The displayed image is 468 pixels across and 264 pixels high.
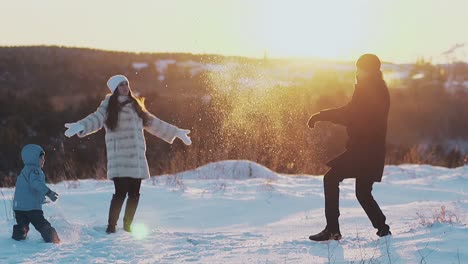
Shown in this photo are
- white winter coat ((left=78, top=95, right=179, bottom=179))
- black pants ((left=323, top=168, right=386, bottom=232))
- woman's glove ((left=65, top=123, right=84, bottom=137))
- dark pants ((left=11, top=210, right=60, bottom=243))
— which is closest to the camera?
black pants ((left=323, top=168, right=386, bottom=232))

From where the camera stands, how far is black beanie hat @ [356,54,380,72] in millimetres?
5324

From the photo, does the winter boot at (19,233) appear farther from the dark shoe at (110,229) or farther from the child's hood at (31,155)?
the dark shoe at (110,229)

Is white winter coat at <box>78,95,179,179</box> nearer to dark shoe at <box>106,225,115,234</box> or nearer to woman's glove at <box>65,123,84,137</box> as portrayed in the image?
woman's glove at <box>65,123,84,137</box>

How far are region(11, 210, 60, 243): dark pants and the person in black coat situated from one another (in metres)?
2.45

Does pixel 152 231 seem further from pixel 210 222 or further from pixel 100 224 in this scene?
pixel 210 222

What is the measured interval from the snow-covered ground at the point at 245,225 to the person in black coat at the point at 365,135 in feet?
1.38

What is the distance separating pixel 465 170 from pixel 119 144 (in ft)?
34.6

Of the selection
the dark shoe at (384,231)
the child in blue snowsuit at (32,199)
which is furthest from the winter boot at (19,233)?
the dark shoe at (384,231)

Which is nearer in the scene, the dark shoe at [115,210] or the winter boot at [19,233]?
the winter boot at [19,233]

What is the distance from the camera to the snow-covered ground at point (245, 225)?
489cm

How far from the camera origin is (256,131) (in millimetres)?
19562

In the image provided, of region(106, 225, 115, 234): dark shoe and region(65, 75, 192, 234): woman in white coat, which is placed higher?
region(65, 75, 192, 234): woman in white coat

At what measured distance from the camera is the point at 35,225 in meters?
5.66

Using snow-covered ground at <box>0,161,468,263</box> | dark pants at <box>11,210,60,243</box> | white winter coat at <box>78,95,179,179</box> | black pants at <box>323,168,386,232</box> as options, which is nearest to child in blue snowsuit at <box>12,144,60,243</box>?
dark pants at <box>11,210,60,243</box>
